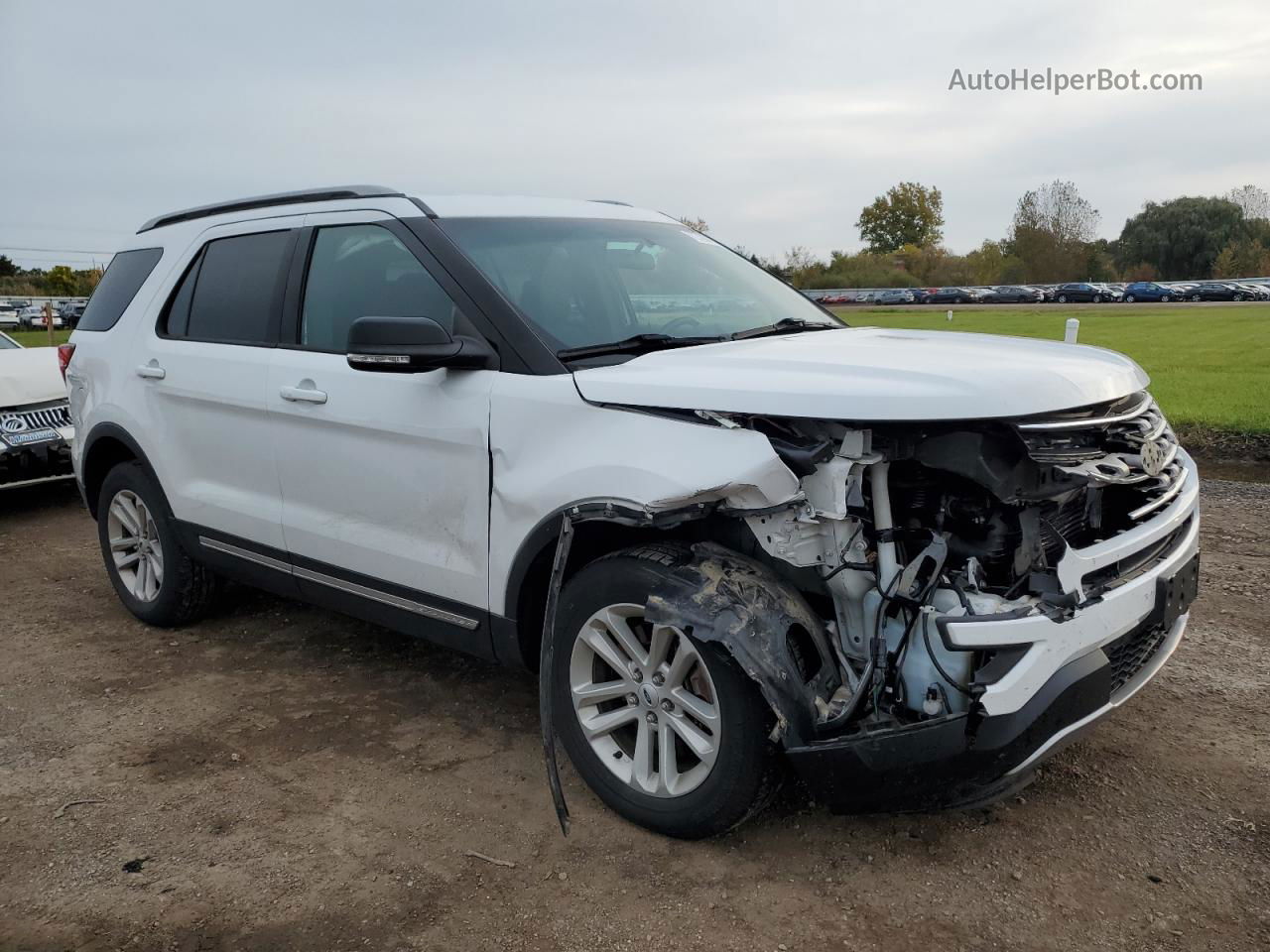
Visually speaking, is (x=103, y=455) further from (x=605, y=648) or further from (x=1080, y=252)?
(x=1080, y=252)

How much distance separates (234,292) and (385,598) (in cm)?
167

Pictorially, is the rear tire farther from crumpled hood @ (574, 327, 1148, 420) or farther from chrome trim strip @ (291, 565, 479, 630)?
crumpled hood @ (574, 327, 1148, 420)

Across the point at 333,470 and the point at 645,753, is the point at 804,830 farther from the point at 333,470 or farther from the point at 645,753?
the point at 333,470

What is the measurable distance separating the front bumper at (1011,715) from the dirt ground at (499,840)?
0.37 meters

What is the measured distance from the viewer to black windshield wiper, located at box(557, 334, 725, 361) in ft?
11.2

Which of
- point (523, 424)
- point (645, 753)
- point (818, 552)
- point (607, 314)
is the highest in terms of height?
point (607, 314)

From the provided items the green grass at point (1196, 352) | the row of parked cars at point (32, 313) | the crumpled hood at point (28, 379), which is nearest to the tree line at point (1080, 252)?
the green grass at point (1196, 352)

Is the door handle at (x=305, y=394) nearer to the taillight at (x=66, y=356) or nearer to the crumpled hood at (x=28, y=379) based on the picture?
the taillight at (x=66, y=356)

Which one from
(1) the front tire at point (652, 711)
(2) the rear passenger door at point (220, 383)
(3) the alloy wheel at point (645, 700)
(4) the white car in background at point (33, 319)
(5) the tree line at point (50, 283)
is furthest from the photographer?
(5) the tree line at point (50, 283)

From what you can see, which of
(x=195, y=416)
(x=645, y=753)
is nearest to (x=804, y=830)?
(x=645, y=753)

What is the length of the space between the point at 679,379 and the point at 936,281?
6954 cm

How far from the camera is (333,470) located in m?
3.95

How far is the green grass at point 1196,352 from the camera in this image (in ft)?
32.8

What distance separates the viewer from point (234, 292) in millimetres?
4570
